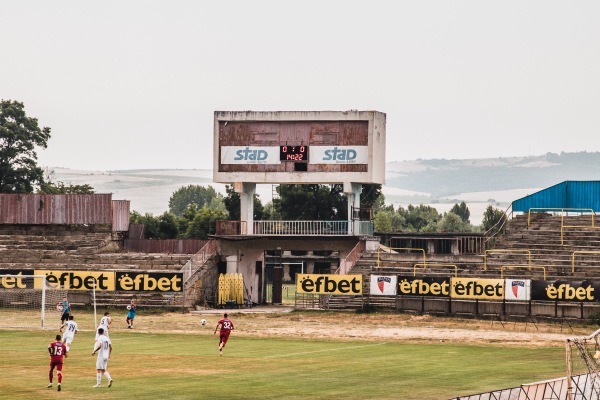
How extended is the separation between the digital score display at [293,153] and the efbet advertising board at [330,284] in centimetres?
1193

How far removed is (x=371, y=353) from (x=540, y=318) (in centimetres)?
1874

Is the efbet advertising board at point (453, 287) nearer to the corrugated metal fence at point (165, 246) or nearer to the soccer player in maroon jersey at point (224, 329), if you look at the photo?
the soccer player in maroon jersey at point (224, 329)

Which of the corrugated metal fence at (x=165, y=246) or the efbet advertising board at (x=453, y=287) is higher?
the corrugated metal fence at (x=165, y=246)

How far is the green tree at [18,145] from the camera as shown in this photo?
123 meters

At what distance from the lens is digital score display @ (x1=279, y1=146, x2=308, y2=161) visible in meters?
85.3

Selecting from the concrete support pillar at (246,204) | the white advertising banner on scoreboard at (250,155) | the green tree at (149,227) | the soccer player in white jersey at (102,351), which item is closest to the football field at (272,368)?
the soccer player in white jersey at (102,351)

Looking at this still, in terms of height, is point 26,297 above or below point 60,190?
below

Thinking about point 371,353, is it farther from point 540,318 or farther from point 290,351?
point 540,318

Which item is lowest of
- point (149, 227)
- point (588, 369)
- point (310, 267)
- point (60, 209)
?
point (588, 369)

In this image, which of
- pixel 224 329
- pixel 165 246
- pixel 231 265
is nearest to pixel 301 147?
pixel 231 265

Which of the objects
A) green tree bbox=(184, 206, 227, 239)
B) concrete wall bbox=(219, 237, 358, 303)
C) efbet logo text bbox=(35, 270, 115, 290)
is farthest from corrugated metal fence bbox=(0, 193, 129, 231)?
green tree bbox=(184, 206, 227, 239)

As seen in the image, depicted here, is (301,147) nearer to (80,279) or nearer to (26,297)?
(80,279)

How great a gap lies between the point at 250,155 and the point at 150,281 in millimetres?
14283

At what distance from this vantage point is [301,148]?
85.3 meters
